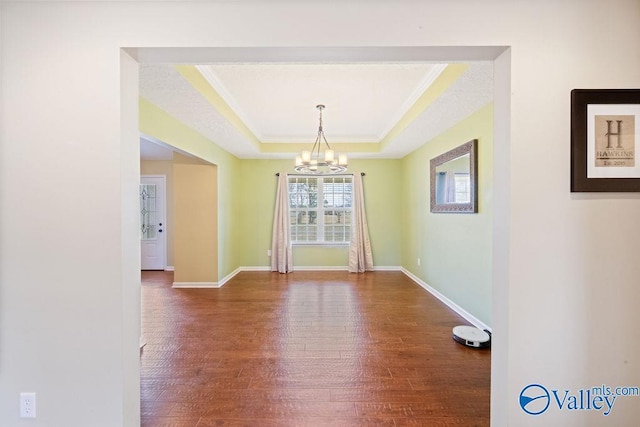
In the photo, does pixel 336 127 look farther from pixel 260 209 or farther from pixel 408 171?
pixel 260 209

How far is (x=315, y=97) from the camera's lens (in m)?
3.41

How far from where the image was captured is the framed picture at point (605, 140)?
1368mm

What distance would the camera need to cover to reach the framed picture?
53.9 inches

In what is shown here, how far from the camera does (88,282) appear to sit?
4.63 feet

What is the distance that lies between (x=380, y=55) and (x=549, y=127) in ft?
2.89

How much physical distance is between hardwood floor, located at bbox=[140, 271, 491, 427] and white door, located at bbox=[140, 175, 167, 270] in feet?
8.00

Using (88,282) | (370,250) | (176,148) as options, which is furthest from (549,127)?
(370,250)

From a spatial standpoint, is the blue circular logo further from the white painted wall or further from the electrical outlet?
the electrical outlet

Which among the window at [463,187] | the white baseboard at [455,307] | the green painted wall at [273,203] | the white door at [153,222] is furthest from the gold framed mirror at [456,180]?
the white door at [153,222]

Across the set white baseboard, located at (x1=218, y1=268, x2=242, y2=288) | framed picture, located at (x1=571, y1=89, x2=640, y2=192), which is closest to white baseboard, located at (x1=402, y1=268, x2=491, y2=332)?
framed picture, located at (x1=571, y1=89, x2=640, y2=192)

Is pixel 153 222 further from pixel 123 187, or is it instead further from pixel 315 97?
pixel 123 187

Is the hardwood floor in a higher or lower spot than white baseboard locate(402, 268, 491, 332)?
lower

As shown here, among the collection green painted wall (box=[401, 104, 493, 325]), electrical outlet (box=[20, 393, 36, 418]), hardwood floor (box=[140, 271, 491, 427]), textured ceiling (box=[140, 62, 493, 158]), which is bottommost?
hardwood floor (box=[140, 271, 491, 427])

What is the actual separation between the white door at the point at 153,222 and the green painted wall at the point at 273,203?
182 centimetres
